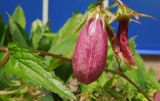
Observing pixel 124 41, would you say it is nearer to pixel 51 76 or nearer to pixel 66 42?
pixel 51 76

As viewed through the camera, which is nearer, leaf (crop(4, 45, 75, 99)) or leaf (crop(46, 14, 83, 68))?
leaf (crop(4, 45, 75, 99))

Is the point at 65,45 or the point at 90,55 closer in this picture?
the point at 90,55

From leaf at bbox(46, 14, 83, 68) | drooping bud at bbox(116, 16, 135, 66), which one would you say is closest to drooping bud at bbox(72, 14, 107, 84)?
drooping bud at bbox(116, 16, 135, 66)

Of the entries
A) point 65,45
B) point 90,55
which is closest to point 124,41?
point 90,55

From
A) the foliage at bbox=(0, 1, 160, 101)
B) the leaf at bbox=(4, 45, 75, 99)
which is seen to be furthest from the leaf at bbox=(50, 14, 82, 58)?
the leaf at bbox=(4, 45, 75, 99)

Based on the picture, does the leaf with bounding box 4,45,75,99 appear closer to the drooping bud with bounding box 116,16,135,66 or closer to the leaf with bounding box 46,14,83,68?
the drooping bud with bounding box 116,16,135,66

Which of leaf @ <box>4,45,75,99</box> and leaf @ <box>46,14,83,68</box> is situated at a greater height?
leaf @ <box>46,14,83,68</box>

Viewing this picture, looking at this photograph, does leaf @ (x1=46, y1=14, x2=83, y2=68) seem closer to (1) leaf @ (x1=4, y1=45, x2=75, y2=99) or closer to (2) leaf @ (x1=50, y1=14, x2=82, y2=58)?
(2) leaf @ (x1=50, y1=14, x2=82, y2=58)
